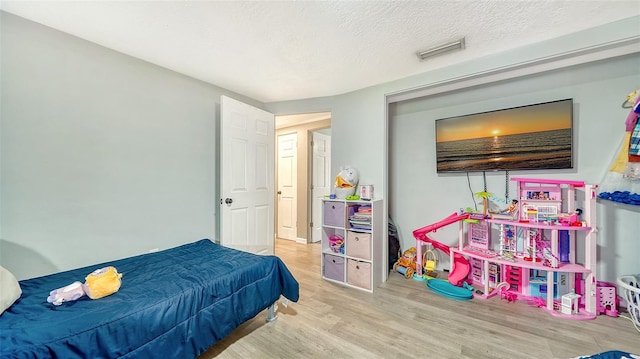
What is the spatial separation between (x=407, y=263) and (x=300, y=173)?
2.42m

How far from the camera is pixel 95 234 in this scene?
1969 millimetres

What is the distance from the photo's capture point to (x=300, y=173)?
448 cm

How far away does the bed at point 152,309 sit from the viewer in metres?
1.06

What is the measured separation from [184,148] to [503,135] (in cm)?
339

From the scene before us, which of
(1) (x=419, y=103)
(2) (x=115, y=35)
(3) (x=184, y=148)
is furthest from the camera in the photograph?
(1) (x=419, y=103)

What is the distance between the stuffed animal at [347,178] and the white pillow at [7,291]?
2.47 meters

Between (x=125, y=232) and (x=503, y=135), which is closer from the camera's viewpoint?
(x=125, y=232)

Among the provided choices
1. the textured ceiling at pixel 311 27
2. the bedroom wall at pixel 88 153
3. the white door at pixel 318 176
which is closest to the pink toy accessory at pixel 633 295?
the textured ceiling at pixel 311 27

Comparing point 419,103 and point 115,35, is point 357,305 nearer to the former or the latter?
point 419,103

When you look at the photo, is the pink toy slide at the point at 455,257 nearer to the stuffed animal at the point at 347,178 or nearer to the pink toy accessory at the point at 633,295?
the stuffed animal at the point at 347,178

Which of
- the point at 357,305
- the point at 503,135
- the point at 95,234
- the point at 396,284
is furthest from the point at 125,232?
the point at 503,135

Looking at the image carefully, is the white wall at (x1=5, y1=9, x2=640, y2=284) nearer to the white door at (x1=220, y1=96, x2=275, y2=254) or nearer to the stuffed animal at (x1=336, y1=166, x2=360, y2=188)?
the stuffed animal at (x1=336, y1=166, x2=360, y2=188)

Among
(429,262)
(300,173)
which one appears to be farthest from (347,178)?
(300,173)

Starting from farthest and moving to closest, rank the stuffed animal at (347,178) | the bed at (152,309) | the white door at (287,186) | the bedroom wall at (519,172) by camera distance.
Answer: the white door at (287,186)
the stuffed animal at (347,178)
the bedroom wall at (519,172)
the bed at (152,309)
